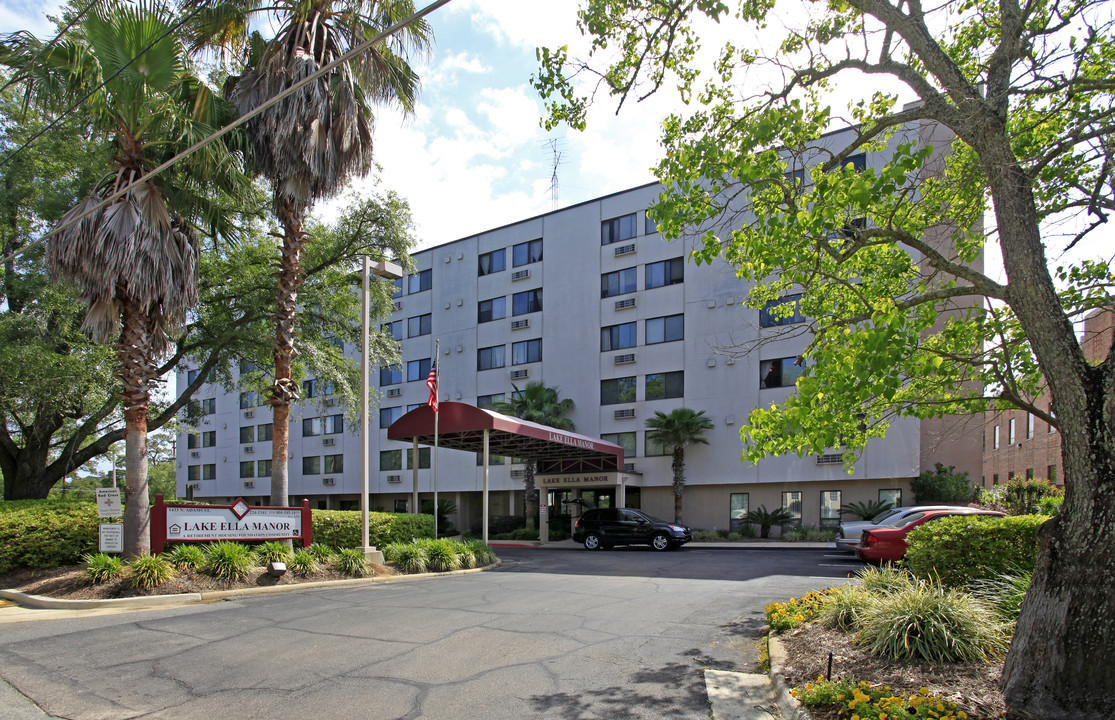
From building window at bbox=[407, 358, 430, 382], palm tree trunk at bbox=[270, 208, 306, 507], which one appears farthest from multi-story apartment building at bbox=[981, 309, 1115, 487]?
building window at bbox=[407, 358, 430, 382]

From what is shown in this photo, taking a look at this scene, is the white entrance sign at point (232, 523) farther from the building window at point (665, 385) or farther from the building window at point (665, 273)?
the building window at point (665, 273)

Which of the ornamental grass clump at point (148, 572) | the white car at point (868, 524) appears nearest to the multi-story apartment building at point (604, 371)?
the white car at point (868, 524)

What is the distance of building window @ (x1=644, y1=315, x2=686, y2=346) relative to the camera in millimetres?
32844

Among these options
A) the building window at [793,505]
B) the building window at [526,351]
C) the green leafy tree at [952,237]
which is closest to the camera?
the green leafy tree at [952,237]

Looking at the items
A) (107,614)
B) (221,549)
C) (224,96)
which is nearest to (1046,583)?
(107,614)

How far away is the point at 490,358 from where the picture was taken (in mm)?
39156

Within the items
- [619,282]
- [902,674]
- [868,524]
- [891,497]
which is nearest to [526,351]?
[619,282]

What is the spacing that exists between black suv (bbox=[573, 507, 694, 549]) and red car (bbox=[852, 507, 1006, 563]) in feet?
28.5

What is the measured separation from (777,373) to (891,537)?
566 inches

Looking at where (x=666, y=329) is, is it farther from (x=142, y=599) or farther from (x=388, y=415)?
(x=142, y=599)

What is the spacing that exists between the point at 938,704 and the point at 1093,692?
1.05 meters

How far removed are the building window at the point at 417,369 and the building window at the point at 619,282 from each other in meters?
12.0

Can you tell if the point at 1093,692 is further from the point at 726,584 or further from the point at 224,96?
the point at 224,96

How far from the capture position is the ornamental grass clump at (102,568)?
12.4m
